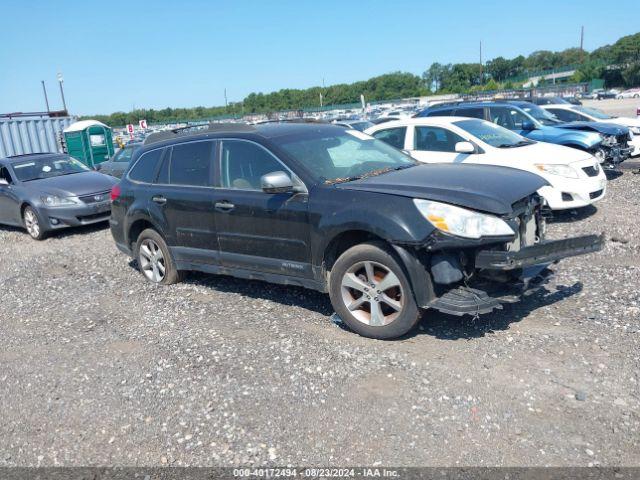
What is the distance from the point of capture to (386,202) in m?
4.46

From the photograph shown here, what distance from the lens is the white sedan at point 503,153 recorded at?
8164mm

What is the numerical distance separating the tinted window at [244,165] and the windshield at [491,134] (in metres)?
4.51

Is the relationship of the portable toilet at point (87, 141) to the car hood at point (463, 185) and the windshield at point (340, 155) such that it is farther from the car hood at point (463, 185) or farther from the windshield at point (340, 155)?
the car hood at point (463, 185)

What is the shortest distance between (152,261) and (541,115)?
390 inches

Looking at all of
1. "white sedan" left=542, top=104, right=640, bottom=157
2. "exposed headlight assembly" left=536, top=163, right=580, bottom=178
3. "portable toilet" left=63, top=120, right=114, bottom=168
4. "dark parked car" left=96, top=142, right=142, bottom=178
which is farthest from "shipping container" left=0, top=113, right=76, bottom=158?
"exposed headlight assembly" left=536, top=163, right=580, bottom=178

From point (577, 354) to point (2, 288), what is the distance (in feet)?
22.8

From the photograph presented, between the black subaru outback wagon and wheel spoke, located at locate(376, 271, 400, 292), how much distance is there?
3 centimetres

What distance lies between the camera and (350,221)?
4.59 m

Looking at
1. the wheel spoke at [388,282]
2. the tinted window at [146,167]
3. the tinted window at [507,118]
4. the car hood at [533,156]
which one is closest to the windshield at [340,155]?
the wheel spoke at [388,282]

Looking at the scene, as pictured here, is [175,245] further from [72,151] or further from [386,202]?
[72,151]

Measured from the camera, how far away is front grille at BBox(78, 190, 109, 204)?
10.4m

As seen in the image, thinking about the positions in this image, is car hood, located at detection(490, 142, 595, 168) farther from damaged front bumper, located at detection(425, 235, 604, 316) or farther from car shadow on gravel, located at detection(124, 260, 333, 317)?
car shadow on gravel, located at detection(124, 260, 333, 317)

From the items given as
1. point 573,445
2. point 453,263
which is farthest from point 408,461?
point 453,263

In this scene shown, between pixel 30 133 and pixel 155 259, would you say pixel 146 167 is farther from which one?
pixel 30 133
